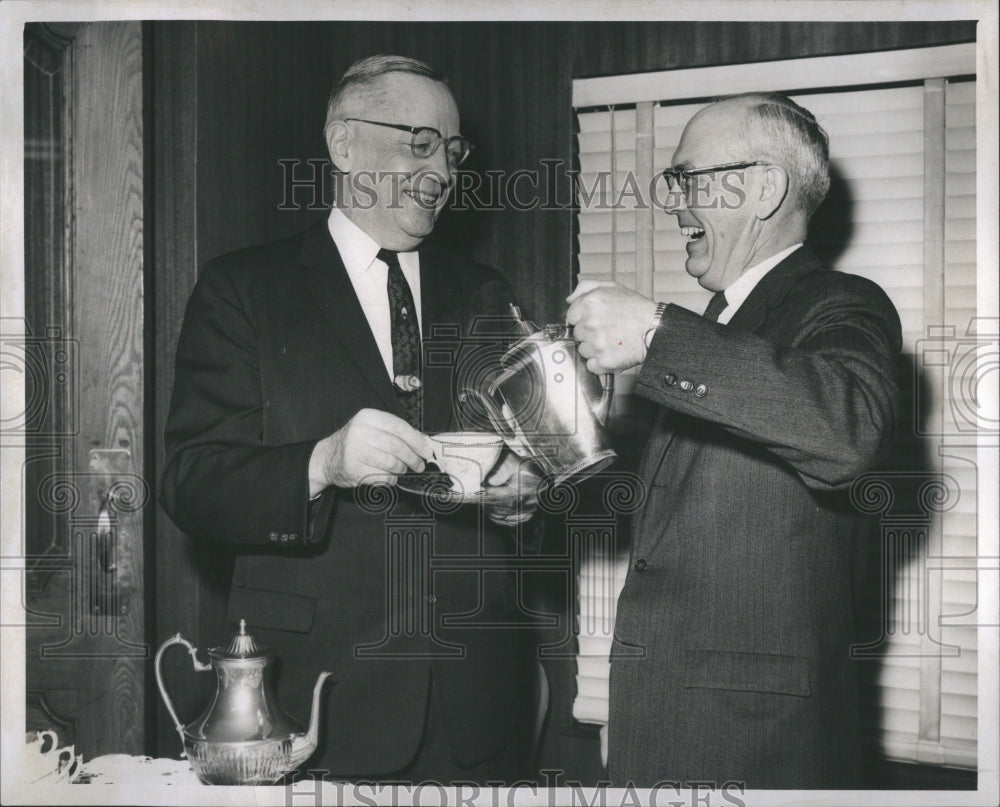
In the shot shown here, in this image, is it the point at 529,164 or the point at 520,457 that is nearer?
the point at 520,457

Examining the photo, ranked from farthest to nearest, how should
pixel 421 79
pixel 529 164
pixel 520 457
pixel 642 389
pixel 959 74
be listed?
1. pixel 529 164
2. pixel 959 74
3. pixel 421 79
4. pixel 520 457
5. pixel 642 389

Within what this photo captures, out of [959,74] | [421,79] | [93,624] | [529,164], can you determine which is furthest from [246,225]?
[959,74]

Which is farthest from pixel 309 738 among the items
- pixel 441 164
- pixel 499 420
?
pixel 441 164

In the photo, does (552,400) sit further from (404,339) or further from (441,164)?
(441,164)

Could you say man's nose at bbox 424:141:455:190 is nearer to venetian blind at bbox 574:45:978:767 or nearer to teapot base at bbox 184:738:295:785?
venetian blind at bbox 574:45:978:767

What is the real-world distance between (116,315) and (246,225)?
27 cm

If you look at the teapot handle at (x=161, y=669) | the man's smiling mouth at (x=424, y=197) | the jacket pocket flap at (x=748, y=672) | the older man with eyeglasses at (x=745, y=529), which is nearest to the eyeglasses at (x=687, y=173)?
the older man with eyeglasses at (x=745, y=529)

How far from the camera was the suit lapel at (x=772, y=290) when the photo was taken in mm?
1475

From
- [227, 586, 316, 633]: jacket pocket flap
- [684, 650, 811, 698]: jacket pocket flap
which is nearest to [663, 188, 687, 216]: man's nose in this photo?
[684, 650, 811, 698]: jacket pocket flap

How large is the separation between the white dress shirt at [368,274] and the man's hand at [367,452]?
0.15 meters

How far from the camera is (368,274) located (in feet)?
5.41

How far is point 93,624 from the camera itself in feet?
5.56

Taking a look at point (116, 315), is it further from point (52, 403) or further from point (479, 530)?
point (479, 530)

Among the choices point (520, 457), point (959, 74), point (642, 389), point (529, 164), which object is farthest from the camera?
point (529, 164)
